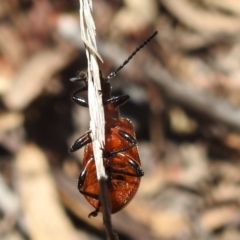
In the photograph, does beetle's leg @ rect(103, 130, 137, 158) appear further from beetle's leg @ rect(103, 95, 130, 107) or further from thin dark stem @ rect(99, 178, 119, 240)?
thin dark stem @ rect(99, 178, 119, 240)

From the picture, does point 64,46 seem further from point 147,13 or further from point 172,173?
point 172,173

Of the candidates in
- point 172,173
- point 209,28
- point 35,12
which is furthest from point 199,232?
point 35,12

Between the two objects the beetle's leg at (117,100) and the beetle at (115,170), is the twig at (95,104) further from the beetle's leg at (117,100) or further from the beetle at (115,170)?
the beetle's leg at (117,100)

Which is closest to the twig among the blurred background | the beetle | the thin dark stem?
the thin dark stem

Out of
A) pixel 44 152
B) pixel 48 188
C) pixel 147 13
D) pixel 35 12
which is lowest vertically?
pixel 48 188

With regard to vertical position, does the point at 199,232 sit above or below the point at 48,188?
above

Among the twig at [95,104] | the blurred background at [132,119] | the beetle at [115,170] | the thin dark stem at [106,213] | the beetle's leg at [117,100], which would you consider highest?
the blurred background at [132,119]

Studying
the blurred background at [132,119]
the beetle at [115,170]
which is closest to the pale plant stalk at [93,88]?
the beetle at [115,170]
